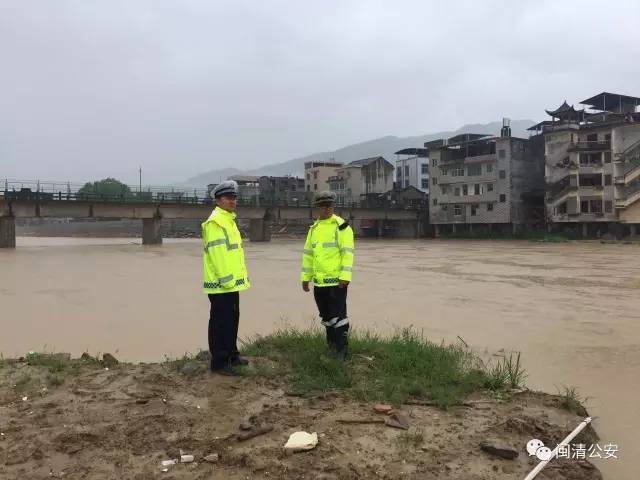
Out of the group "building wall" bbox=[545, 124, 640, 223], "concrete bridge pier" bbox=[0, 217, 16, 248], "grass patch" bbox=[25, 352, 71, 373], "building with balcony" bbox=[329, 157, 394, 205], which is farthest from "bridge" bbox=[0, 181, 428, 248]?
"grass patch" bbox=[25, 352, 71, 373]

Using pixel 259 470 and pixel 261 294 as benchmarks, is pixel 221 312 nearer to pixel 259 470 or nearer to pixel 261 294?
pixel 259 470

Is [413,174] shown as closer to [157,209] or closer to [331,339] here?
[157,209]

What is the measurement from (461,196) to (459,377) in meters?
54.5

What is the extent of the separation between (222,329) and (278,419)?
1.34 meters

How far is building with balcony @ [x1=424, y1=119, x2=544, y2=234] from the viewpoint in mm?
52469

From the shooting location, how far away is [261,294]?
48.3 ft

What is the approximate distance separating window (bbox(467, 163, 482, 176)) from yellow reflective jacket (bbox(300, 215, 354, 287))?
2072 inches

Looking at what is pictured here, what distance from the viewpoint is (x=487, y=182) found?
54156 mm

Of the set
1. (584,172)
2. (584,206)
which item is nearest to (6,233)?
(584,206)

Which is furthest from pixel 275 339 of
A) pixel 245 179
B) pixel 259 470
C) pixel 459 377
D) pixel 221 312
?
pixel 245 179

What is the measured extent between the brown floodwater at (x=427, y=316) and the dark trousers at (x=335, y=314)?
2093 mm

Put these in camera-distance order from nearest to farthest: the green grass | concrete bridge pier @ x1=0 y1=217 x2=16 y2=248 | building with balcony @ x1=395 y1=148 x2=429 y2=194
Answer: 1. the green grass
2. concrete bridge pier @ x1=0 y1=217 x2=16 y2=248
3. building with balcony @ x1=395 y1=148 x2=429 y2=194

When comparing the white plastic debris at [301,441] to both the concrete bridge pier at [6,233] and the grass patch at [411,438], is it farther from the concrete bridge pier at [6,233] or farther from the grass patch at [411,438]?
the concrete bridge pier at [6,233]

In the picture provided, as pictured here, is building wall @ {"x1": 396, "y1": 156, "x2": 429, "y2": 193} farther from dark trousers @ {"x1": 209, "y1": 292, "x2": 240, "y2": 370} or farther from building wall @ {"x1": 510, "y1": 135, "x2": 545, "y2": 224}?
dark trousers @ {"x1": 209, "y1": 292, "x2": 240, "y2": 370}
